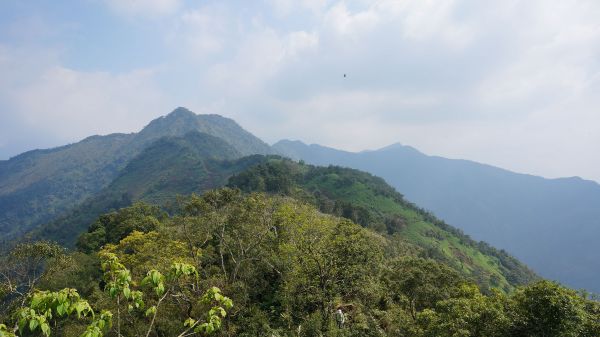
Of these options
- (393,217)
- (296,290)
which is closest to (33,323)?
(296,290)

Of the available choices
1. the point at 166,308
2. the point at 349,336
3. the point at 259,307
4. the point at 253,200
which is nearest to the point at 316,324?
the point at 349,336

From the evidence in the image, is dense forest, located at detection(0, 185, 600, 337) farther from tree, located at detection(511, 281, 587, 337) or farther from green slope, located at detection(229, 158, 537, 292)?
green slope, located at detection(229, 158, 537, 292)

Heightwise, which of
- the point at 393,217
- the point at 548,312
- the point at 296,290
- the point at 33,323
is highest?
the point at 33,323

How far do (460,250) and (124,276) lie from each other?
14697cm

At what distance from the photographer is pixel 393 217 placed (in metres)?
136

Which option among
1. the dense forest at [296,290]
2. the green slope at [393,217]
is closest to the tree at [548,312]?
the dense forest at [296,290]

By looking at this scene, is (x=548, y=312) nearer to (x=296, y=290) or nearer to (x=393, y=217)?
(x=296, y=290)

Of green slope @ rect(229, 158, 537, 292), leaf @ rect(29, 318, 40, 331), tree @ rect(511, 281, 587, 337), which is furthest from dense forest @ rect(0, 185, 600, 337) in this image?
green slope @ rect(229, 158, 537, 292)

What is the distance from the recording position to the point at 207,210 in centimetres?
3531

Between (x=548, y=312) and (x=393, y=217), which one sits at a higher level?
(x=548, y=312)

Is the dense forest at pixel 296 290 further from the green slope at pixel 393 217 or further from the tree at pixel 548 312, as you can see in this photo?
the green slope at pixel 393 217

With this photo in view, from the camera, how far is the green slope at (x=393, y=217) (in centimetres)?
11638

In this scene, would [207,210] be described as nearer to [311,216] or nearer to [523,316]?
[311,216]

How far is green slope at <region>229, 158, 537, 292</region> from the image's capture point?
116375 millimetres
